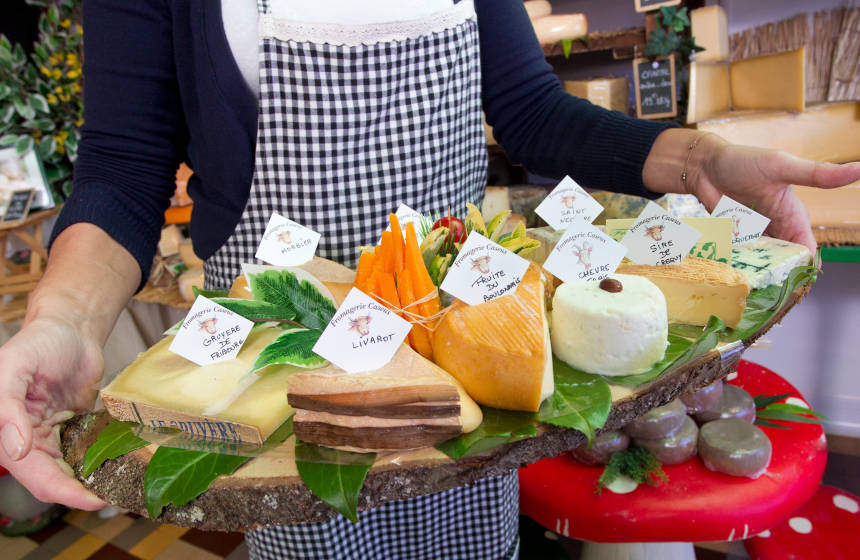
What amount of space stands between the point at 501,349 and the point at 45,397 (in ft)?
2.43

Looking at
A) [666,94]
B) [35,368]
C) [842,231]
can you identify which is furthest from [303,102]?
[842,231]

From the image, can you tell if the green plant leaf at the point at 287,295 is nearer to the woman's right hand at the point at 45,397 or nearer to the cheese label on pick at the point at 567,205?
the woman's right hand at the point at 45,397

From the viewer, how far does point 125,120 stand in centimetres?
110

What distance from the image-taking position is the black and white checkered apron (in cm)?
109

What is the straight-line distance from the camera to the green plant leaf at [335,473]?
2.23ft

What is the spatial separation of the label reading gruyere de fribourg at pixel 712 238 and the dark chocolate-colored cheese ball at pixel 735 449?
2.33 feet

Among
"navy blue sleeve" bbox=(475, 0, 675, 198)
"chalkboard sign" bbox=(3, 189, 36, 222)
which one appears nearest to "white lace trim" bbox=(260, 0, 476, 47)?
"navy blue sleeve" bbox=(475, 0, 675, 198)

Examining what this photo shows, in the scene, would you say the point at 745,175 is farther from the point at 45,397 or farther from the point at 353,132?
the point at 45,397

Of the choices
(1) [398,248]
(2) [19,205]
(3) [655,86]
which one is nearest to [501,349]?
(1) [398,248]

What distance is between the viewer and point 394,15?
1122 millimetres

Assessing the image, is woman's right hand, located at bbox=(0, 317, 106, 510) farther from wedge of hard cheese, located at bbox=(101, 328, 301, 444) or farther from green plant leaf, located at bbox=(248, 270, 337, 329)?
green plant leaf, located at bbox=(248, 270, 337, 329)

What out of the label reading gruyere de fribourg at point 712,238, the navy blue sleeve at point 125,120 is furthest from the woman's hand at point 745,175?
the navy blue sleeve at point 125,120

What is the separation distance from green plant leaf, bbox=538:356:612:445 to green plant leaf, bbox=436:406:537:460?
0.03 meters

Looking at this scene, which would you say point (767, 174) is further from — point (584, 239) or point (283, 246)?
point (283, 246)
